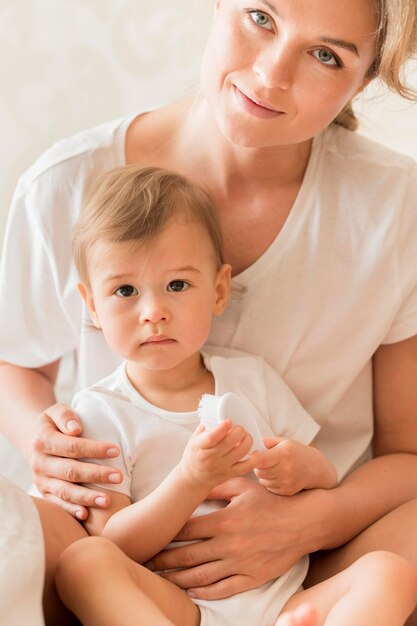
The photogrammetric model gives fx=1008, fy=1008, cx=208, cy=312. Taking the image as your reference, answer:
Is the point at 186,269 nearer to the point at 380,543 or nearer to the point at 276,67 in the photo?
the point at 276,67

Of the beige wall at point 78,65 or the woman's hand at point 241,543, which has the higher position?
the beige wall at point 78,65

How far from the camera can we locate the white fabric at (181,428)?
1.28 meters

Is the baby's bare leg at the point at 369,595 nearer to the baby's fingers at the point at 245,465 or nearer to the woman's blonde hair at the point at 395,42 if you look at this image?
the baby's fingers at the point at 245,465

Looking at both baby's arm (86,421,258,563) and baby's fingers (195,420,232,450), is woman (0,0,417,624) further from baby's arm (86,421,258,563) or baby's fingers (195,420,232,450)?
baby's fingers (195,420,232,450)

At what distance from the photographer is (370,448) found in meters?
1.70

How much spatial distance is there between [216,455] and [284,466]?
173 millimetres

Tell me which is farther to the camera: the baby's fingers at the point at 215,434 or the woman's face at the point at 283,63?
the woman's face at the point at 283,63

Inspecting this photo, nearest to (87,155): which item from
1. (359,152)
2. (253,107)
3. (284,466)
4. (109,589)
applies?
(253,107)

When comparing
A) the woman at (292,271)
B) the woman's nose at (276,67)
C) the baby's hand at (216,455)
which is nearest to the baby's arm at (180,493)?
the baby's hand at (216,455)

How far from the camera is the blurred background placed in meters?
1.84

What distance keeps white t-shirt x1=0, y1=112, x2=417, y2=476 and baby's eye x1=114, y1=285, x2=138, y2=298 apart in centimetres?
23

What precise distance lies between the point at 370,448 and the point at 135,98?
0.79 meters

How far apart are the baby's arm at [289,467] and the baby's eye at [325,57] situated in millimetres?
510

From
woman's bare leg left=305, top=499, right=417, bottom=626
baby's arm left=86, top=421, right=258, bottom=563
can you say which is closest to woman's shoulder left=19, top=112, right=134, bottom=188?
baby's arm left=86, top=421, right=258, bottom=563
